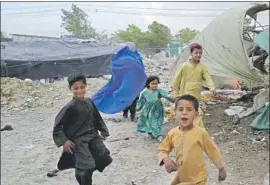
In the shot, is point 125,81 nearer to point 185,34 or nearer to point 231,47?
point 231,47

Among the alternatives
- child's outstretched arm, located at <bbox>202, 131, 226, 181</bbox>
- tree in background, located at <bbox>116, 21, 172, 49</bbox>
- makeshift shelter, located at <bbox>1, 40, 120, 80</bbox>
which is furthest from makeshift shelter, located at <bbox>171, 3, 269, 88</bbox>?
tree in background, located at <bbox>116, 21, 172, 49</bbox>

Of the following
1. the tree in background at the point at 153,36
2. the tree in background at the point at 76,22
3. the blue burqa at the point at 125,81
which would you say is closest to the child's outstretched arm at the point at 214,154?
the blue burqa at the point at 125,81

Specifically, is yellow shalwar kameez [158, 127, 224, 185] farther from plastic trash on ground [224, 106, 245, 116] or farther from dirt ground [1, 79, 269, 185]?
plastic trash on ground [224, 106, 245, 116]

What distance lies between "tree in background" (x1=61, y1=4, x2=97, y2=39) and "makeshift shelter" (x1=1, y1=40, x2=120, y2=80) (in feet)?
54.5

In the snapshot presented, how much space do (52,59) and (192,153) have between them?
13.2 m

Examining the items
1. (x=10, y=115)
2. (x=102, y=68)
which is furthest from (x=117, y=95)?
(x=102, y=68)

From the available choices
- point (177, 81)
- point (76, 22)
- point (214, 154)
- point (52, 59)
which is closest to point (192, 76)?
point (177, 81)

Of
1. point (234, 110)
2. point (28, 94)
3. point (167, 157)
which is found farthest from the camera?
point (28, 94)

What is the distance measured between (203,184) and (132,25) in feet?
132

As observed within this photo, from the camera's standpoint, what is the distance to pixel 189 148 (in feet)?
8.63

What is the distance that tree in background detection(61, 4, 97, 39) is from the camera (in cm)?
3453

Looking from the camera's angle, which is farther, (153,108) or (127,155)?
(153,108)

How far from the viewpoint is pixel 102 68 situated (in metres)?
17.0

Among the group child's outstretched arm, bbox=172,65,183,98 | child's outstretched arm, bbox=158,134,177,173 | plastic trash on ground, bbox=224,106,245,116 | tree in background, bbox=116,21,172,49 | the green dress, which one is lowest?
plastic trash on ground, bbox=224,106,245,116
